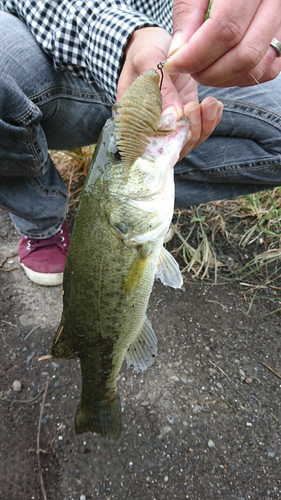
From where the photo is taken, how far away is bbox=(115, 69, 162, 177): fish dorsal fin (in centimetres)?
108

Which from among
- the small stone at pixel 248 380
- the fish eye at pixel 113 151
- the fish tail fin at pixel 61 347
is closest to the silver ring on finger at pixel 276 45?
the fish eye at pixel 113 151

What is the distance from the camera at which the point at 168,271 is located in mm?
1429

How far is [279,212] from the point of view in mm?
2879

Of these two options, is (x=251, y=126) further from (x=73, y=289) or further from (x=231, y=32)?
(x=73, y=289)

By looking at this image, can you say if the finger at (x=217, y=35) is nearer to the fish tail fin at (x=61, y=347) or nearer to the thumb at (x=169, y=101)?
the thumb at (x=169, y=101)

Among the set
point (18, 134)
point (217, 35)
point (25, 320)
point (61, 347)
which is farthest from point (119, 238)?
point (25, 320)

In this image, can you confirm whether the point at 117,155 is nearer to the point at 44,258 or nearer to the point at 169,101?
the point at 169,101

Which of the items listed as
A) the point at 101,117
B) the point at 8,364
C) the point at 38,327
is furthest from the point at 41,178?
the point at 8,364

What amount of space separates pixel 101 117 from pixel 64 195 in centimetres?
58

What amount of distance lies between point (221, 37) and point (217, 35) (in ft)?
0.04

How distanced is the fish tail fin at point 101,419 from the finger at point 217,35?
4.37 feet

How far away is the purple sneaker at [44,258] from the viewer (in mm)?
2422

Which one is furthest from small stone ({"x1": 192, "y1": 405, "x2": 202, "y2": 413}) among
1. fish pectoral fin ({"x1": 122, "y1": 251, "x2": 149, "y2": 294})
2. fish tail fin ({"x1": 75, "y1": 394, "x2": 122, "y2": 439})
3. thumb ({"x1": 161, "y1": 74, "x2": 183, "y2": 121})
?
thumb ({"x1": 161, "y1": 74, "x2": 183, "y2": 121})

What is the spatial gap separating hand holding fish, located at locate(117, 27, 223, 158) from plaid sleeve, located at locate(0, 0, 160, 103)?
0.09 meters
